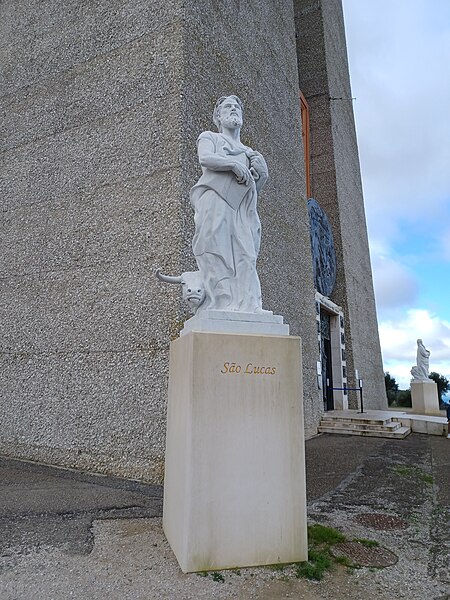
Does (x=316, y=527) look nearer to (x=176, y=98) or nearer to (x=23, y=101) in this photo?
(x=176, y=98)

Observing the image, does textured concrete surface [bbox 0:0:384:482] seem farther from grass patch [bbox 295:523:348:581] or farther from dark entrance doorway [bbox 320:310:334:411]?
dark entrance doorway [bbox 320:310:334:411]

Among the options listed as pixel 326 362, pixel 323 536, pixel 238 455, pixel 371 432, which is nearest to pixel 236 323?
pixel 238 455

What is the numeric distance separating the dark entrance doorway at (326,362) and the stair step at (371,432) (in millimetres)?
2957

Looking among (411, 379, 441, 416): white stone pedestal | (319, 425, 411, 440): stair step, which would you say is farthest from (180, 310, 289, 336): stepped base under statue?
(411, 379, 441, 416): white stone pedestal

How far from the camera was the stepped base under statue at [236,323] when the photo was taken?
9.98ft

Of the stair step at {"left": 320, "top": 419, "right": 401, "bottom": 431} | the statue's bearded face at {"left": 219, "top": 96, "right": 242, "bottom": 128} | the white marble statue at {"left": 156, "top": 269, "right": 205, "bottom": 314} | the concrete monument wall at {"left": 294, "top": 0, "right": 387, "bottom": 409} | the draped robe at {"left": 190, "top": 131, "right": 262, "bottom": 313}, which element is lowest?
the stair step at {"left": 320, "top": 419, "right": 401, "bottom": 431}

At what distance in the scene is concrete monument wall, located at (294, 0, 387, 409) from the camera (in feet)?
50.9

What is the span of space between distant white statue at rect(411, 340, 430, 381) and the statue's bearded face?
50.1ft

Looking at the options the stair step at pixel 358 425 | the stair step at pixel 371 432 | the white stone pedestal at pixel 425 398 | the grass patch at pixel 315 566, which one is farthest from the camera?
the white stone pedestal at pixel 425 398

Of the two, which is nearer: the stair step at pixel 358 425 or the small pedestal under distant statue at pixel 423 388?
the stair step at pixel 358 425

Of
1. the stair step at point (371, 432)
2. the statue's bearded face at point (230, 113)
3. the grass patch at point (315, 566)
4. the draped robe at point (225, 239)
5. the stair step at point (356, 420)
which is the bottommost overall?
the grass patch at point (315, 566)

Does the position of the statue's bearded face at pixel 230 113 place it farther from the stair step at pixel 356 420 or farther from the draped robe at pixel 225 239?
the stair step at pixel 356 420

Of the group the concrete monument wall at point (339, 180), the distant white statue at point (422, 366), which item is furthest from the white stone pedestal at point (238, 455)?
the distant white statue at point (422, 366)

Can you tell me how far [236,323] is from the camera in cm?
312
